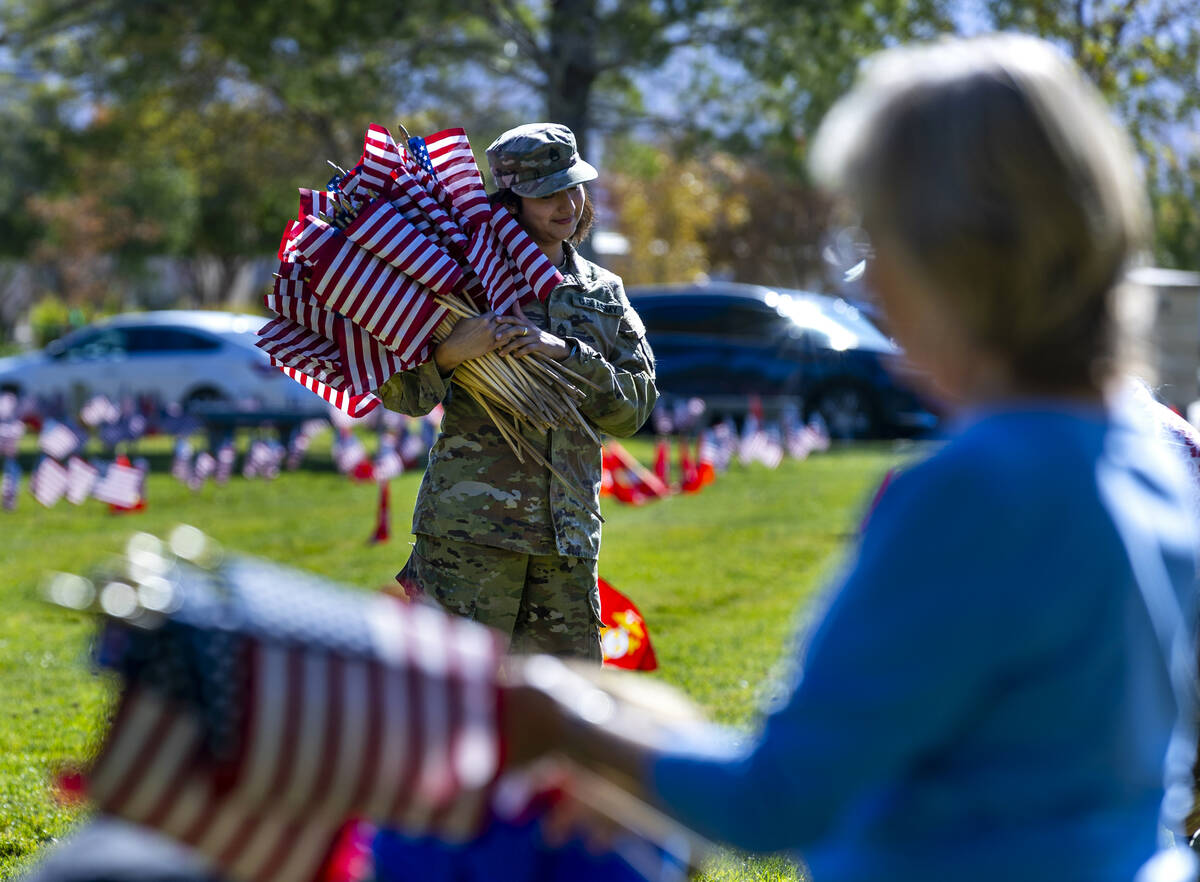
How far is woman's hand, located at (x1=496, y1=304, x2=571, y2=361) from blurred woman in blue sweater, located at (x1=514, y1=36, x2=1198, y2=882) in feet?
7.73

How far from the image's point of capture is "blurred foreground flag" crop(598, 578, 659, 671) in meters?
5.35

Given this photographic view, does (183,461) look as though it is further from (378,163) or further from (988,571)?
(988,571)

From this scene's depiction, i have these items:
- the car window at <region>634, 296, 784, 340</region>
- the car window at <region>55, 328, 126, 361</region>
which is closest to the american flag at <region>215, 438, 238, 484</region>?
the car window at <region>634, 296, 784, 340</region>

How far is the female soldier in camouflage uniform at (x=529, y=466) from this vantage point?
385 centimetres

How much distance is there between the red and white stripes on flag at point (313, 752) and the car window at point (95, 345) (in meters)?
20.3

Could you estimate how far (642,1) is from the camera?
648 inches

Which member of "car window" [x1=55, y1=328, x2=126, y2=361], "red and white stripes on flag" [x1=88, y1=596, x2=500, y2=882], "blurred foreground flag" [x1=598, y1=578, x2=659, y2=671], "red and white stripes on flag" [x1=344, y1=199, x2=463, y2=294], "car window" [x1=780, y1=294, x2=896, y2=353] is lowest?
"car window" [x1=55, y1=328, x2=126, y2=361]

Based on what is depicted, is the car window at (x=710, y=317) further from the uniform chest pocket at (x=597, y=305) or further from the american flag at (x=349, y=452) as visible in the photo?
the uniform chest pocket at (x=597, y=305)

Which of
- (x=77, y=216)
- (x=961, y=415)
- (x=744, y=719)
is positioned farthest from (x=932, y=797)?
(x=77, y=216)

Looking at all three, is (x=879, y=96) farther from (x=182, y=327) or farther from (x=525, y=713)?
(x=182, y=327)

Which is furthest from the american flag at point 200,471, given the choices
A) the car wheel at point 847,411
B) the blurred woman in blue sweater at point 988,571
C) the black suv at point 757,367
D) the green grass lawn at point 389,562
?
the blurred woman in blue sweater at point 988,571

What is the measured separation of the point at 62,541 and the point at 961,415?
11394 mm

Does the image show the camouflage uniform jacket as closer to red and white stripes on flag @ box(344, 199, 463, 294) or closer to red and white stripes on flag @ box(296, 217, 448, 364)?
red and white stripes on flag @ box(296, 217, 448, 364)

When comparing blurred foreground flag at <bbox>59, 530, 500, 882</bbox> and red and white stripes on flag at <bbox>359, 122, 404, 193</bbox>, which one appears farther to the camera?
red and white stripes on flag at <bbox>359, 122, 404, 193</bbox>
